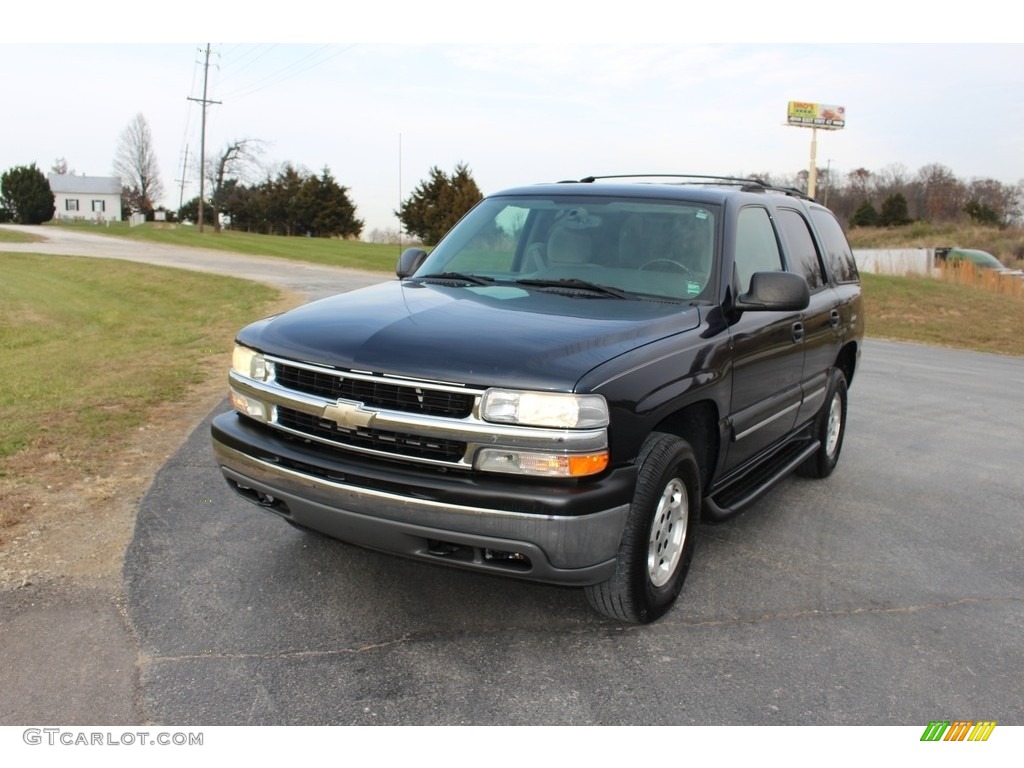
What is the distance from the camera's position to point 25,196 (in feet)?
278

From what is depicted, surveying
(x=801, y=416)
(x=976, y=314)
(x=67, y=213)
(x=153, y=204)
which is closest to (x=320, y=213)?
(x=153, y=204)

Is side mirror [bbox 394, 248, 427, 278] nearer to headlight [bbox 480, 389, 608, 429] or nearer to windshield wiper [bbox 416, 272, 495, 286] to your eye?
windshield wiper [bbox 416, 272, 495, 286]

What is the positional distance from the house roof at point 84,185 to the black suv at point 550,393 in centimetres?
11489

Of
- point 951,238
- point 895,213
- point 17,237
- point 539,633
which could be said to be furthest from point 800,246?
point 895,213

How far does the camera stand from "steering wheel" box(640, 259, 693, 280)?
4.46 metres

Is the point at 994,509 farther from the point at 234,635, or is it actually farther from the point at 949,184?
the point at 949,184

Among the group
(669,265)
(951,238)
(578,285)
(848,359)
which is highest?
(951,238)

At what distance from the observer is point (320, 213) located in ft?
237

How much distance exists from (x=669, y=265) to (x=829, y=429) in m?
2.48

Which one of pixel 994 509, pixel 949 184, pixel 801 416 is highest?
pixel 949 184

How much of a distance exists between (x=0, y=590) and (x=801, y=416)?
178 inches

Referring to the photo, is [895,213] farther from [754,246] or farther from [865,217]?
[754,246]
